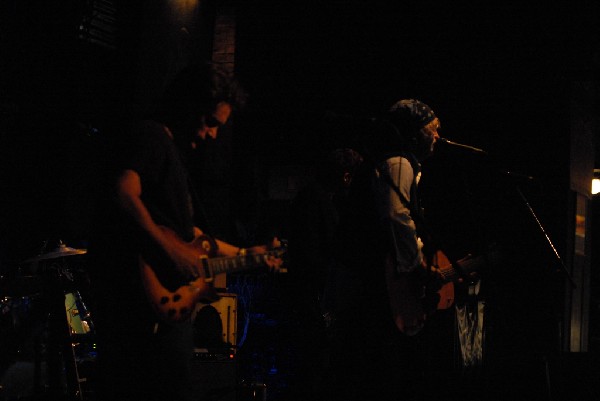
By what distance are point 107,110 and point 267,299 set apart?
2.59 metres

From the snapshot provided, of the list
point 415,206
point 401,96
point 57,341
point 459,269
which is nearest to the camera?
point 415,206

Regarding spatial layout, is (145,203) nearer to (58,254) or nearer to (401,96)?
(58,254)

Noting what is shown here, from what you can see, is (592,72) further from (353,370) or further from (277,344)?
(353,370)

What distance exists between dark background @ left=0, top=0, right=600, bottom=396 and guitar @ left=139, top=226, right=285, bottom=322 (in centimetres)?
305

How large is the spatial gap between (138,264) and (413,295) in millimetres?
1652

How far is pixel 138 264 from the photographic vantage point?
102 inches

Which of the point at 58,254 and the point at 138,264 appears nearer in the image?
the point at 138,264

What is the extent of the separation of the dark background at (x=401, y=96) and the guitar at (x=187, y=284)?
3.05m

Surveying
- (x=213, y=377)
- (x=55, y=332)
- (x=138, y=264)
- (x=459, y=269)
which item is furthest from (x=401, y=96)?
(x=138, y=264)

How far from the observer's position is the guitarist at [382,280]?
11.6 feet

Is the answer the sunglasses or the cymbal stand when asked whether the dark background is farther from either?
the sunglasses

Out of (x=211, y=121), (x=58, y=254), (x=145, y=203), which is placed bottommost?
(x=58, y=254)

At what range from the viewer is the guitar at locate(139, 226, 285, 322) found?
2600 millimetres

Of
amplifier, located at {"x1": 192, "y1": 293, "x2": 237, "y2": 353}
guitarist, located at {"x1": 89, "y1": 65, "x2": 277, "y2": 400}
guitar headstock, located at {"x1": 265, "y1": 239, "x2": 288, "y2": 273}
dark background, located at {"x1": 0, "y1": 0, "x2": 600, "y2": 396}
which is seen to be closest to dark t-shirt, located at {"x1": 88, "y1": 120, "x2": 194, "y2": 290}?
guitarist, located at {"x1": 89, "y1": 65, "x2": 277, "y2": 400}
